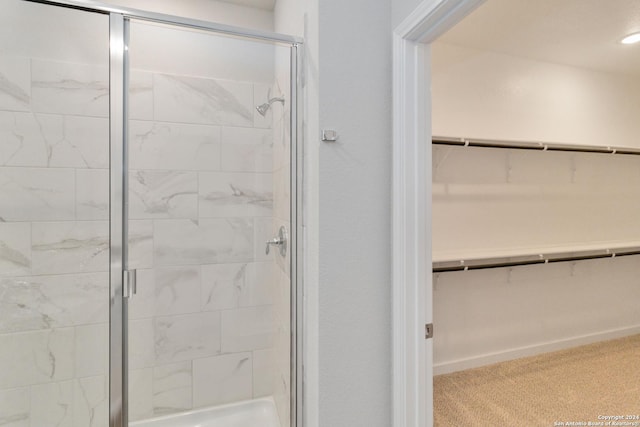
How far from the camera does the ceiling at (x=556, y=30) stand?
1.96 m

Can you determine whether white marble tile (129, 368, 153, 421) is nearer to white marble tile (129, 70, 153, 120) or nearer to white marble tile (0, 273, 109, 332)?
white marble tile (0, 273, 109, 332)

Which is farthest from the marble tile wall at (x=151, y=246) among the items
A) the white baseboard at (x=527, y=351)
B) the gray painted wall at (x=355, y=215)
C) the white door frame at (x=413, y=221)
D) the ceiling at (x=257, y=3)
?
the white baseboard at (x=527, y=351)

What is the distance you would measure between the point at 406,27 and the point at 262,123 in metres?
0.68

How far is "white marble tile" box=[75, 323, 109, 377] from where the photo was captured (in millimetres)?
1365

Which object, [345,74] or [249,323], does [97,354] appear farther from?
[345,74]

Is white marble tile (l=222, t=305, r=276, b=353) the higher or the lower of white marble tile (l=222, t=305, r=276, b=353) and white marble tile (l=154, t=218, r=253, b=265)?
the lower

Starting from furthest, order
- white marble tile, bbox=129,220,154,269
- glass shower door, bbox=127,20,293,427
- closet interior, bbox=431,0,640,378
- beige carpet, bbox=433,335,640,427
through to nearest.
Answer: closet interior, bbox=431,0,640,378 < beige carpet, bbox=433,335,640,427 < glass shower door, bbox=127,20,293,427 < white marble tile, bbox=129,220,154,269

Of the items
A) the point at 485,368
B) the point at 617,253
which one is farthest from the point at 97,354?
the point at 617,253

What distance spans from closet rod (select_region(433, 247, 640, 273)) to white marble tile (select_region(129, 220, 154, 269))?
5.20 ft

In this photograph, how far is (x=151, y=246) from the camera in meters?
1.37

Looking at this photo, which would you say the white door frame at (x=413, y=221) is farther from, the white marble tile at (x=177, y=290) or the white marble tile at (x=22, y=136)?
the white marble tile at (x=22, y=136)

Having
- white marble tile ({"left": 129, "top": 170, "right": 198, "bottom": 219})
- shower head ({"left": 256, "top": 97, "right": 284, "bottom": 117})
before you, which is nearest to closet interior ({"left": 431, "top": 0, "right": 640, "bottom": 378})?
shower head ({"left": 256, "top": 97, "right": 284, "bottom": 117})

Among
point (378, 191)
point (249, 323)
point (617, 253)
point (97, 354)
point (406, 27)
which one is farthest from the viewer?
point (617, 253)

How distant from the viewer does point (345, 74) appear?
119cm
